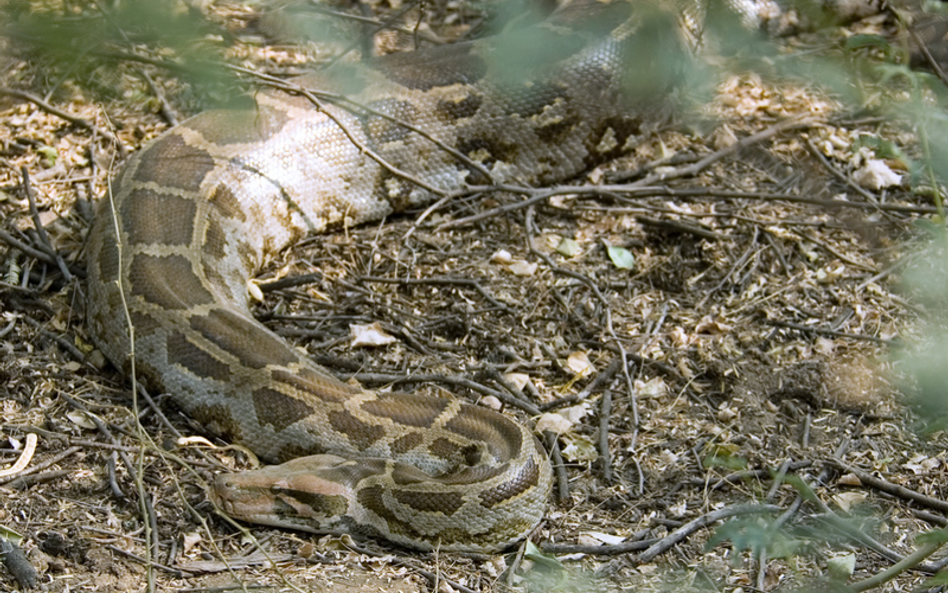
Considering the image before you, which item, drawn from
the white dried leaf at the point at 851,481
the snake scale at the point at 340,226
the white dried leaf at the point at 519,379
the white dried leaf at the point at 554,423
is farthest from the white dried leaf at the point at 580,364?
the white dried leaf at the point at 851,481

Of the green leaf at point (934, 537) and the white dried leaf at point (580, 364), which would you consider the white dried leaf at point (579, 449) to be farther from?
the green leaf at point (934, 537)

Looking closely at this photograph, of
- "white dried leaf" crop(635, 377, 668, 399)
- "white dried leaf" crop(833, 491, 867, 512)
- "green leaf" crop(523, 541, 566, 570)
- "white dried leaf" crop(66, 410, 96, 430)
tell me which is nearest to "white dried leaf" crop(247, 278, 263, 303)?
"white dried leaf" crop(66, 410, 96, 430)

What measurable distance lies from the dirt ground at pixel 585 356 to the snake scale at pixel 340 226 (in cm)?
20

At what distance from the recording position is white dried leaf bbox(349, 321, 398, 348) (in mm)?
6066

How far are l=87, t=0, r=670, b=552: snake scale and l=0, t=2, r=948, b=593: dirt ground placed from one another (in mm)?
197

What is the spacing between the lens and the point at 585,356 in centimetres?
605

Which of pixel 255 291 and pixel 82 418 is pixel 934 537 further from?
pixel 255 291

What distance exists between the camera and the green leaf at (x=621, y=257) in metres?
6.76

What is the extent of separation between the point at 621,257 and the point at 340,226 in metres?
2.29

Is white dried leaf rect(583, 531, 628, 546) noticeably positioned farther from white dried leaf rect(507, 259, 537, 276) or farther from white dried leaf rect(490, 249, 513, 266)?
white dried leaf rect(490, 249, 513, 266)

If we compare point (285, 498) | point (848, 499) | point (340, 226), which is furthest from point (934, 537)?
point (340, 226)

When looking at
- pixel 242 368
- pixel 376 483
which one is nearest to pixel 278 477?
pixel 376 483

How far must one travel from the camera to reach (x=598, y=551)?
4605 millimetres

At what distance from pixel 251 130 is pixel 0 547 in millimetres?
3815
